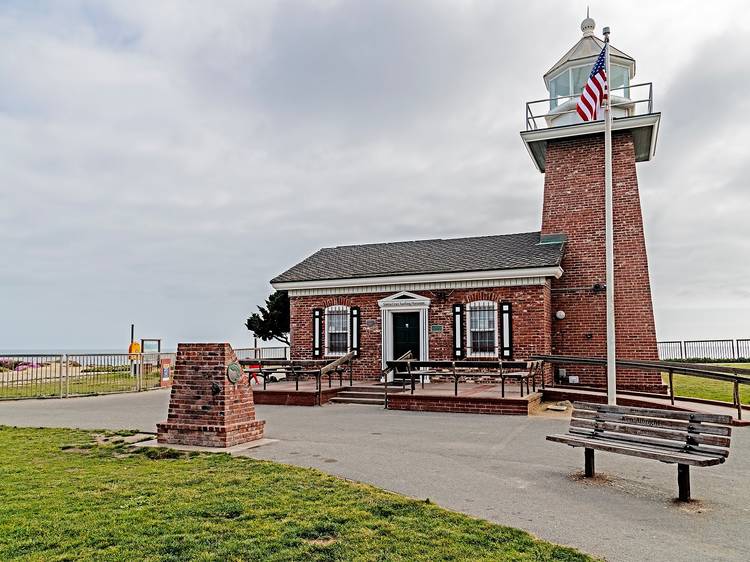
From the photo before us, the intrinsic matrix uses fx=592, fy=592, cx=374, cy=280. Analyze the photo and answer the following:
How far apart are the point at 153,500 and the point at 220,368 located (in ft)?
10.9

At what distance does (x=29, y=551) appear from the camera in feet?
14.2

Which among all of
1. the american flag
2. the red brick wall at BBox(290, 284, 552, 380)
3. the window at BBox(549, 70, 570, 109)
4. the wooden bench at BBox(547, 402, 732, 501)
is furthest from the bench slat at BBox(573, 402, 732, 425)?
the window at BBox(549, 70, 570, 109)

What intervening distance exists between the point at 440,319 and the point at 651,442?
11.3 metres

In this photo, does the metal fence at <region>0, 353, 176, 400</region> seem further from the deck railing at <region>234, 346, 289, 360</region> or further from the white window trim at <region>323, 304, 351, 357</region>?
the white window trim at <region>323, 304, 351, 357</region>

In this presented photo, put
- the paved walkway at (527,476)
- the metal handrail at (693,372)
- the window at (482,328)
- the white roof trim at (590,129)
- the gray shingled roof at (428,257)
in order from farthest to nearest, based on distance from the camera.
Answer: the gray shingled roof at (428,257) < the window at (482,328) < the white roof trim at (590,129) < the metal handrail at (693,372) < the paved walkway at (527,476)

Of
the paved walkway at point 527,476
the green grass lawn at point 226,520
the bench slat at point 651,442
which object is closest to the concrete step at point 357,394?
the paved walkway at point 527,476

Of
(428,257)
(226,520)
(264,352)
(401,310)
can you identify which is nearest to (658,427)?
(226,520)

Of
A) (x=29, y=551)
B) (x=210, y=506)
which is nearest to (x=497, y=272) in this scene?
(x=210, y=506)

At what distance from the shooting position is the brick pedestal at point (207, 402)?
28.5 feet

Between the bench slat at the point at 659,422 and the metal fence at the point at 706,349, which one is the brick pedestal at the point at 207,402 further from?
the metal fence at the point at 706,349

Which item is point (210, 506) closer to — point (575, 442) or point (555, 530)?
point (555, 530)

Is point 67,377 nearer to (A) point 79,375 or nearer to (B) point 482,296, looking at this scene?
(A) point 79,375

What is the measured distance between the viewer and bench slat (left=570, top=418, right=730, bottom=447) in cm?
597

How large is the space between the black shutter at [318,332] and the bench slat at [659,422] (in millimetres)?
12641
